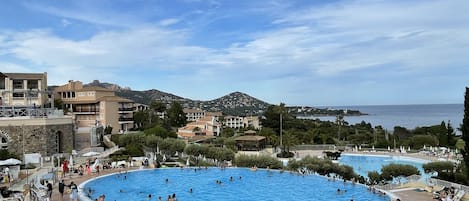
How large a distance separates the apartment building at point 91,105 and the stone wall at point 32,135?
21460 millimetres

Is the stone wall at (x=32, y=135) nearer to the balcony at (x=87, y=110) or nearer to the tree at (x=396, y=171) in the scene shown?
the tree at (x=396, y=171)

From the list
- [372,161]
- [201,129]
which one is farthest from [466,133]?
[201,129]

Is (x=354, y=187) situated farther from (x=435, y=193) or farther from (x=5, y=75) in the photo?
(x=5, y=75)

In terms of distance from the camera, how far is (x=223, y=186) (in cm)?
2314

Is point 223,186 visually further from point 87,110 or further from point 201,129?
point 201,129

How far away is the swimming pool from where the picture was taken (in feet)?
66.7

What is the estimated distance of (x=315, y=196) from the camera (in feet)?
67.6

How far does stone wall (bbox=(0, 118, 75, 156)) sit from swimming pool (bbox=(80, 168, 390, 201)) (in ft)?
27.3

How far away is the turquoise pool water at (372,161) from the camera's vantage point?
34472 mm

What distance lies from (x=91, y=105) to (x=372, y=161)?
34.7m

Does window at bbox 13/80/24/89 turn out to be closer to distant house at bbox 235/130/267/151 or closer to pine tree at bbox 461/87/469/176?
distant house at bbox 235/130/267/151

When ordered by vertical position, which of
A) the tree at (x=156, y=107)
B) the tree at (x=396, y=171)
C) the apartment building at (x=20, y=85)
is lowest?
the tree at (x=396, y=171)

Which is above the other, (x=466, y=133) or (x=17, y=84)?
(x=17, y=84)

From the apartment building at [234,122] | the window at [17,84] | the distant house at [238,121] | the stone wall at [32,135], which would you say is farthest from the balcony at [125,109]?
the apartment building at [234,122]
